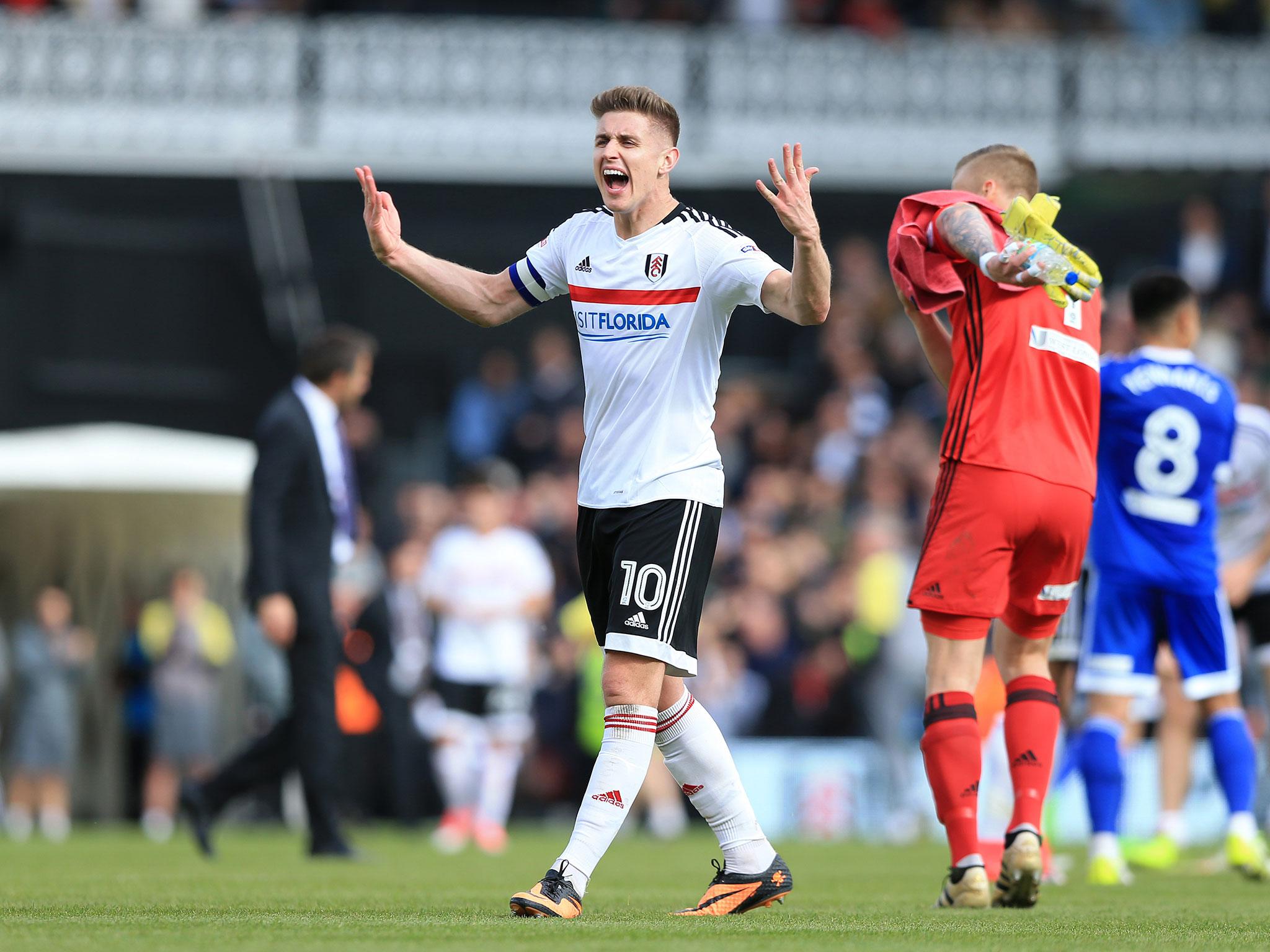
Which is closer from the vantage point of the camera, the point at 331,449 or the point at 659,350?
the point at 659,350

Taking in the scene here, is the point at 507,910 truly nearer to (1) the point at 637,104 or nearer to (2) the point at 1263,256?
(1) the point at 637,104

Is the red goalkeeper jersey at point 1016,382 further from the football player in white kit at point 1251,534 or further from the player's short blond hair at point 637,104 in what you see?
the football player in white kit at point 1251,534

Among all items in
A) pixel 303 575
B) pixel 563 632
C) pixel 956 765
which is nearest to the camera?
pixel 956 765

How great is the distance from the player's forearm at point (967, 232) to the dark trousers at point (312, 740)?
453 cm

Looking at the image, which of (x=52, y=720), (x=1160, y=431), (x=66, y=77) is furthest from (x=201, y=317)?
(x=1160, y=431)

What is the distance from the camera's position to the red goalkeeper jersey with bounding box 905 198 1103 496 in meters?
6.16

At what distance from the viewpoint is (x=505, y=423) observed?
18.8m

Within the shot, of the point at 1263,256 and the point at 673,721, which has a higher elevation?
the point at 1263,256

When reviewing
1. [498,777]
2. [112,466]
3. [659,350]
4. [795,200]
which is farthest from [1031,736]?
[112,466]

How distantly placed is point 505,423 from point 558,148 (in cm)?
404

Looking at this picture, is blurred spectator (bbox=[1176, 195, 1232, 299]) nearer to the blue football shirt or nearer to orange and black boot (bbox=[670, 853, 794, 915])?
the blue football shirt

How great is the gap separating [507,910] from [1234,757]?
3.64m

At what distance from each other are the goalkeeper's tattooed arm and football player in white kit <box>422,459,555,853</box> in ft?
23.3

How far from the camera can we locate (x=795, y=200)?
5.44 m
